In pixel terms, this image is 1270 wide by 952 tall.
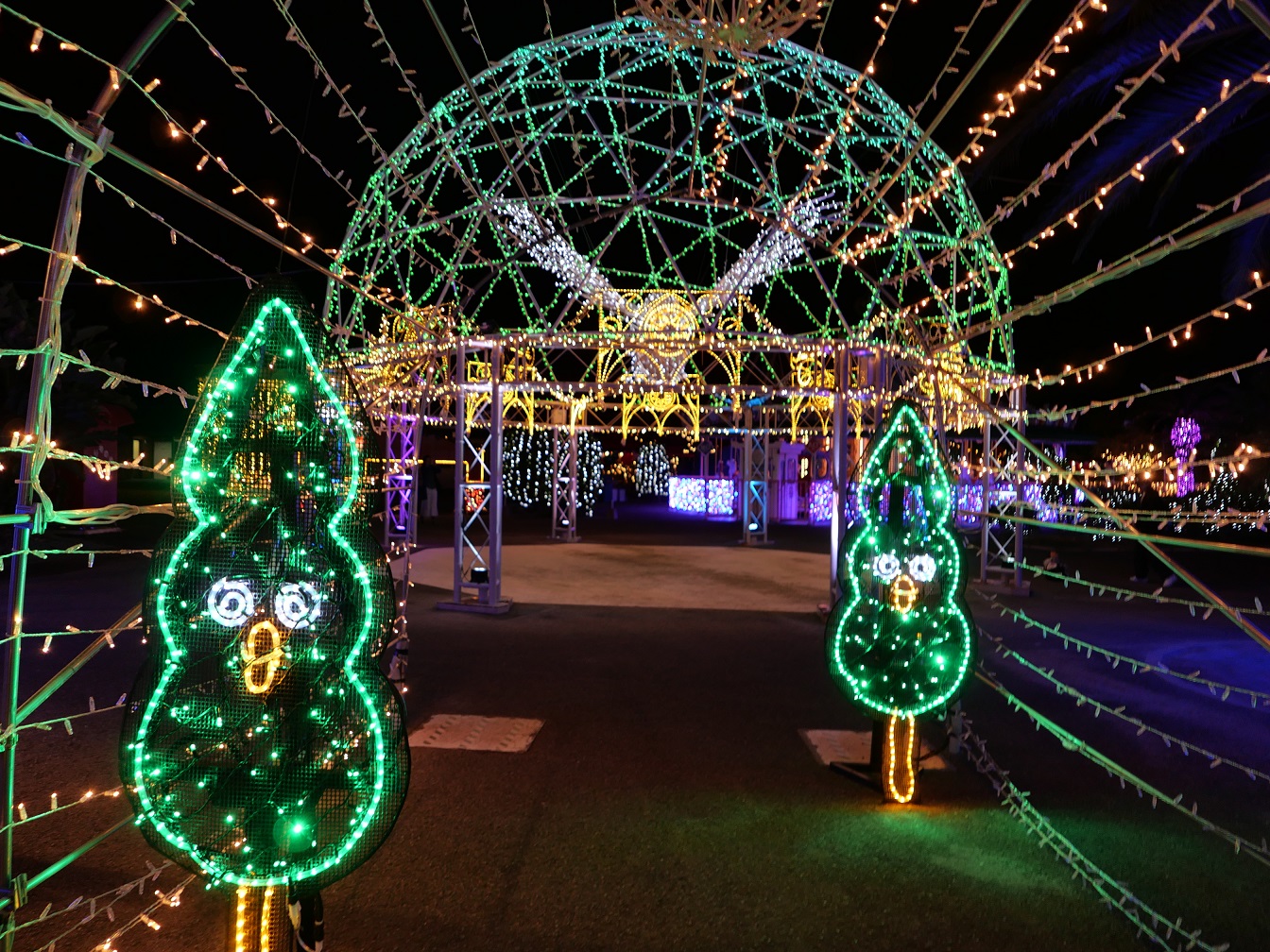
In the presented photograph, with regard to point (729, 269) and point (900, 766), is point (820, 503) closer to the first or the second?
point (729, 269)

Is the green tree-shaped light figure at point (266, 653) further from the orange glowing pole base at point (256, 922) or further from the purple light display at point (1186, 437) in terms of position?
the purple light display at point (1186, 437)

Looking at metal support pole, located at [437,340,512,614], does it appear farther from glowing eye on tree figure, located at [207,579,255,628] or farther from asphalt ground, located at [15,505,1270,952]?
glowing eye on tree figure, located at [207,579,255,628]

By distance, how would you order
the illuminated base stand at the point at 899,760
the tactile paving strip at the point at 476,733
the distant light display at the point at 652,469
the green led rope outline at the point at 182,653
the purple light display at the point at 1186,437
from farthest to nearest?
the distant light display at the point at 652,469
the purple light display at the point at 1186,437
the tactile paving strip at the point at 476,733
the illuminated base stand at the point at 899,760
the green led rope outline at the point at 182,653

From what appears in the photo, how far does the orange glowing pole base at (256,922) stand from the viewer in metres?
2.82

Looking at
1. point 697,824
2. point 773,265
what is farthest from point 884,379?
point 697,824

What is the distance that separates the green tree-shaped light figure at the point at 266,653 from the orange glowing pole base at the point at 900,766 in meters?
3.15

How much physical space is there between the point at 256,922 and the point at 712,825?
97.0 inches

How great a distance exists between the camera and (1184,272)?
12398 millimetres

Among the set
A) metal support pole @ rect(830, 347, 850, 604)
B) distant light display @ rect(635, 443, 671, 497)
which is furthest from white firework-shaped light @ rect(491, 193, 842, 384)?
distant light display @ rect(635, 443, 671, 497)

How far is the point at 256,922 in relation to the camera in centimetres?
284

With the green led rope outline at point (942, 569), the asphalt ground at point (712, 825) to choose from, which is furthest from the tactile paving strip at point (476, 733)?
the green led rope outline at point (942, 569)

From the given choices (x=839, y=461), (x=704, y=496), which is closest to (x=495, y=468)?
(x=839, y=461)

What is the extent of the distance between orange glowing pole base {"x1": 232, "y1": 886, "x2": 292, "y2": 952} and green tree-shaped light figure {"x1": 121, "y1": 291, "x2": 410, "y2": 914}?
23 mm

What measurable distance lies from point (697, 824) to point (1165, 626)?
29.4 ft
